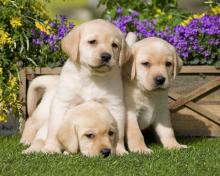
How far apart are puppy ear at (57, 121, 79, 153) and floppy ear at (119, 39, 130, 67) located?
0.78 m

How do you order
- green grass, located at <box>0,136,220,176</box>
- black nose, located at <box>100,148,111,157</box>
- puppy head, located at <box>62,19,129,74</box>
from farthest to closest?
puppy head, located at <box>62,19,129,74</box> < black nose, located at <box>100,148,111,157</box> < green grass, located at <box>0,136,220,176</box>

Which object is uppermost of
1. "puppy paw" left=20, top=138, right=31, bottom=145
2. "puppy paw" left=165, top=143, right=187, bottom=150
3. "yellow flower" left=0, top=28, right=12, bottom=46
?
"yellow flower" left=0, top=28, right=12, bottom=46

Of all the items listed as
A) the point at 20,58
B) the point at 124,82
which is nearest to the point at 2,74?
the point at 20,58

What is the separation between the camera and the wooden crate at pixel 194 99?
7.18m

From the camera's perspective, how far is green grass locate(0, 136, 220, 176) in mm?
5121

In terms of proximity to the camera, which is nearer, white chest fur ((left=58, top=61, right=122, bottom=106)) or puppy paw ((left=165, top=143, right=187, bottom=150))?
white chest fur ((left=58, top=61, right=122, bottom=106))

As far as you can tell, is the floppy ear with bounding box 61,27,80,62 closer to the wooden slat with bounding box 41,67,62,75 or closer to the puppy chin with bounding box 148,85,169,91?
the puppy chin with bounding box 148,85,169,91

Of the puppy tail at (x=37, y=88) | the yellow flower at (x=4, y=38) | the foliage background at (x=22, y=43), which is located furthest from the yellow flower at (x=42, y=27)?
the puppy tail at (x=37, y=88)

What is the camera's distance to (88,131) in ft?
18.7

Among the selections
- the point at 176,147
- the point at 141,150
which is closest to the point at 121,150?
the point at 141,150

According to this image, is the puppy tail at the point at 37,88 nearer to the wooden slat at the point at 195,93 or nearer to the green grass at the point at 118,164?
the green grass at the point at 118,164

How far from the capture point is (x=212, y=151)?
19.9 ft

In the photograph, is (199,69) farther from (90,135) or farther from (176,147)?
(90,135)

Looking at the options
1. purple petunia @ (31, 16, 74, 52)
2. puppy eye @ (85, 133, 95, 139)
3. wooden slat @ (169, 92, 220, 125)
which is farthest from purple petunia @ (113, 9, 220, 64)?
puppy eye @ (85, 133, 95, 139)
